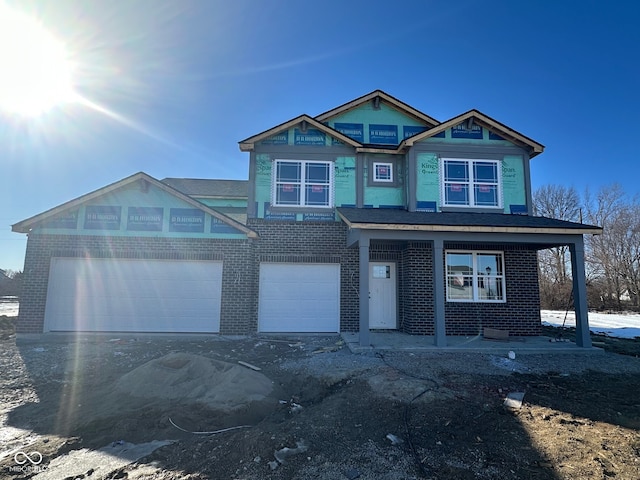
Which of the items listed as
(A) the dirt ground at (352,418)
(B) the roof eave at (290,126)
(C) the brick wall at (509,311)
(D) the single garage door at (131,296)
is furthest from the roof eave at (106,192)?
(C) the brick wall at (509,311)

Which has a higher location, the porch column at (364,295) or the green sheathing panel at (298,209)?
the green sheathing panel at (298,209)

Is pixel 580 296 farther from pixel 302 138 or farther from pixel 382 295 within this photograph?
pixel 302 138

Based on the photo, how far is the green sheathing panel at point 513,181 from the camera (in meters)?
11.3

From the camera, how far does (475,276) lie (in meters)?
10.9

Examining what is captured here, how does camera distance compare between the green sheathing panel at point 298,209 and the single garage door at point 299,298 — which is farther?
the green sheathing panel at point 298,209

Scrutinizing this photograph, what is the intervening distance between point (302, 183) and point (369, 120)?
11.4ft

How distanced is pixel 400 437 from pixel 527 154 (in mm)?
10680

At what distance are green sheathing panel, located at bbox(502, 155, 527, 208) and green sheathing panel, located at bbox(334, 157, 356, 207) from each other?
4.88 meters

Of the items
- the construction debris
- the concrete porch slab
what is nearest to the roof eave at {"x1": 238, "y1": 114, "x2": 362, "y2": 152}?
the concrete porch slab

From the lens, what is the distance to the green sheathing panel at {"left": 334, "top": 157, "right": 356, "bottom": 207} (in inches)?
447

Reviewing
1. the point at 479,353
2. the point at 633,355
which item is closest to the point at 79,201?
the point at 479,353

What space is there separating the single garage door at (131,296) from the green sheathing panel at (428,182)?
687 centimetres

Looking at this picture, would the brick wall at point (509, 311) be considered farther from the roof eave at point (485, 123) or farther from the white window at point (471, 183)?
the roof eave at point (485, 123)

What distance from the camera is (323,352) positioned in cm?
846
